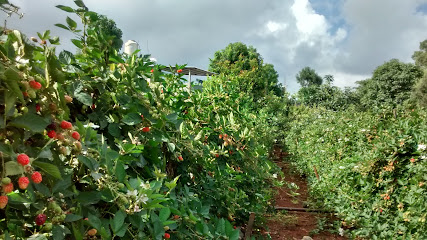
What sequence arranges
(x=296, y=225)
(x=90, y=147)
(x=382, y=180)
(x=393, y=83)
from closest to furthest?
(x=90, y=147), (x=382, y=180), (x=296, y=225), (x=393, y=83)

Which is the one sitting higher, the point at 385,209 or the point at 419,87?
the point at 419,87

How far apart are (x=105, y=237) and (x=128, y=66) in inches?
28.4

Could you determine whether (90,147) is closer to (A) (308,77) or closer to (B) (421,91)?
(B) (421,91)

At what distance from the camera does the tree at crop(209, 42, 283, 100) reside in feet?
40.3

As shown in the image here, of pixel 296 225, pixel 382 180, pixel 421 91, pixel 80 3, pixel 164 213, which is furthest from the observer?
pixel 421 91

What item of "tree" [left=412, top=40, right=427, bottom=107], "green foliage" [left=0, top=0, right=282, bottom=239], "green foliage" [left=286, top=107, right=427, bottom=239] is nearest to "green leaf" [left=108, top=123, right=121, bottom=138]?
"green foliage" [left=0, top=0, right=282, bottom=239]

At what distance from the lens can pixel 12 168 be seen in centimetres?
56

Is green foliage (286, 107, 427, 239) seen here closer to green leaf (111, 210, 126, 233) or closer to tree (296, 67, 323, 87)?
green leaf (111, 210, 126, 233)

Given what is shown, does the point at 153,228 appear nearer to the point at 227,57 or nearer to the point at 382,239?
the point at 382,239

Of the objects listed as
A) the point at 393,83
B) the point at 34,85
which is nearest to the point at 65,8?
the point at 34,85

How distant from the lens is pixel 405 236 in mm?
3215

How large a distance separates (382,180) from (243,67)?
1143cm

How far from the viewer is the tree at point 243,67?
12276 mm

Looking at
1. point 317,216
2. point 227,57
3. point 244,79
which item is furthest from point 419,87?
point 317,216
